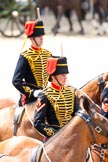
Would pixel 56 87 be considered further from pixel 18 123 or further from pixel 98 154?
pixel 18 123

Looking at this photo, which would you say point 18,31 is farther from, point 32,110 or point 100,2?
point 32,110

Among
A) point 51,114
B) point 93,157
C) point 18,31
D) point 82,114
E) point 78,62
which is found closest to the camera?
point 82,114

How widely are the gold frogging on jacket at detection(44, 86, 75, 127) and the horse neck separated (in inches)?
26.7

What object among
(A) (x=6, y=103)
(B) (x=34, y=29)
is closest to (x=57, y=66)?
(B) (x=34, y=29)

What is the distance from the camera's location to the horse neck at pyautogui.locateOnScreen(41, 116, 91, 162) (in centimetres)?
362

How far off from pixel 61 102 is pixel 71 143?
30.1 inches

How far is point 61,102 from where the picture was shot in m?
4.39

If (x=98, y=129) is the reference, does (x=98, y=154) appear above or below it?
below

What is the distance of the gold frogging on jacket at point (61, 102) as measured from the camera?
173 inches

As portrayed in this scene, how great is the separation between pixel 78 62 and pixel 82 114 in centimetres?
868

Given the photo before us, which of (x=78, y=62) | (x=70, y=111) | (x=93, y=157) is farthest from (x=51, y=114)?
(x=78, y=62)

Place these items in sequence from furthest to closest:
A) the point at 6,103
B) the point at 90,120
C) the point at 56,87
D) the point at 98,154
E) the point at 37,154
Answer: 1. the point at 6,103
2. the point at 56,87
3. the point at 98,154
4. the point at 37,154
5. the point at 90,120

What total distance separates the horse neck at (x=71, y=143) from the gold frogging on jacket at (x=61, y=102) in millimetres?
678

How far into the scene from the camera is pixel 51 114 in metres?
4.43
